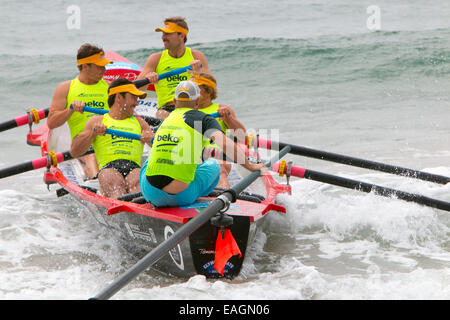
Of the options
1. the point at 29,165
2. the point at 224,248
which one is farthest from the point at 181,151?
the point at 29,165

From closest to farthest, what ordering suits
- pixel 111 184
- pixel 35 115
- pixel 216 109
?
pixel 111 184 < pixel 216 109 < pixel 35 115

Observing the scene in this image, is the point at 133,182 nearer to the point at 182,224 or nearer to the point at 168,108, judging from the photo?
the point at 182,224

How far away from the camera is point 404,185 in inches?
301

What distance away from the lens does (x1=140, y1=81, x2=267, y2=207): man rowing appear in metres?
5.02

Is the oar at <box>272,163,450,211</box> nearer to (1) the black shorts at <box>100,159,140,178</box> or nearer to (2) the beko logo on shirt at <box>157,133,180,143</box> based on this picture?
(1) the black shorts at <box>100,159,140,178</box>

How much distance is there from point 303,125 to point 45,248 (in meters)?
6.83

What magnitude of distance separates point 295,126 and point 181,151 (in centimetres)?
721

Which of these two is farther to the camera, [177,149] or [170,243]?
[177,149]

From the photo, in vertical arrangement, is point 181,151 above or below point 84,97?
below

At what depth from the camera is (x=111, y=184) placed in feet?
20.0

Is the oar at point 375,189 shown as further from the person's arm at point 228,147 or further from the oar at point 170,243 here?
the person's arm at point 228,147

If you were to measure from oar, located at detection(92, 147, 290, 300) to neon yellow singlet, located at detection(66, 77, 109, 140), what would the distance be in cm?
259

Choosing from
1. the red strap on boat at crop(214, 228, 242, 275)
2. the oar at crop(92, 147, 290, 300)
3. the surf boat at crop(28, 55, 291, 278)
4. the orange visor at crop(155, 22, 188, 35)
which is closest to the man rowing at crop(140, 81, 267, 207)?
the surf boat at crop(28, 55, 291, 278)

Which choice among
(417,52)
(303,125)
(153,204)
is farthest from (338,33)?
(153,204)
